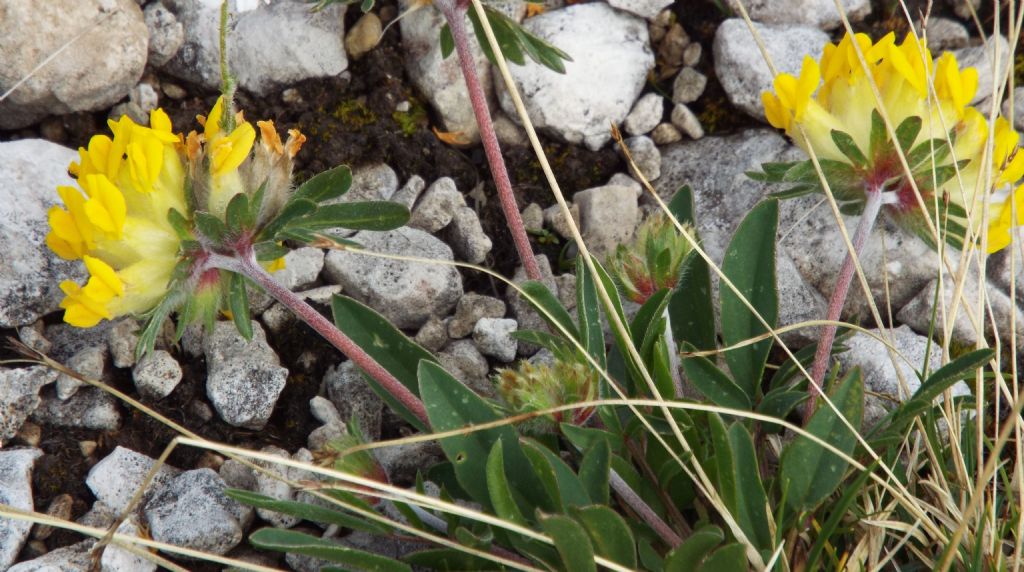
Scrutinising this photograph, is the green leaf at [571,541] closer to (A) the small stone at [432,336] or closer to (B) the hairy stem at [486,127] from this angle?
(B) the hairy stem at [486,127]

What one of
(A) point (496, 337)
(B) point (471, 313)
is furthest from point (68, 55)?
(A) point (496, 337)

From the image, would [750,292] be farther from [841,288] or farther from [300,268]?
[300,268]

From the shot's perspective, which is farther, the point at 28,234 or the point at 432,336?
the point at 432,336

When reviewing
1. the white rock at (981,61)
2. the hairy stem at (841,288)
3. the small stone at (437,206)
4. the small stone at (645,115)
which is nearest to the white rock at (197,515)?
the small stone at (437,206)

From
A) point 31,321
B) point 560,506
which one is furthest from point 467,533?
point 31,321

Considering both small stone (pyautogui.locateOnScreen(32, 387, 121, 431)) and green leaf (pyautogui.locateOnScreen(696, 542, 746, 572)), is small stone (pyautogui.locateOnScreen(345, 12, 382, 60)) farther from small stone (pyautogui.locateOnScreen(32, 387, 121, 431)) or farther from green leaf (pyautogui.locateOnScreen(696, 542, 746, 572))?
green leaf (pyautogui.locateOnScreen(696, 542, 746, 572))

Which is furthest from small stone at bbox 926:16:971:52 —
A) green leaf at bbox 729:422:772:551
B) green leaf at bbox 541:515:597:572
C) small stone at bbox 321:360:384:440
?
green leaf at bbox 541:515:597:572
